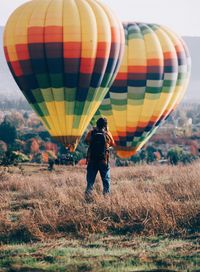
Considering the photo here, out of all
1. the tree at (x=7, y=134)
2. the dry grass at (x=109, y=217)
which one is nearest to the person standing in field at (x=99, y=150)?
the dry grass at (x=109, y=217)

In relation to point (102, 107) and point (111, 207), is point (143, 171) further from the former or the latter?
point (111, 207)

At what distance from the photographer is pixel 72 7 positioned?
53.2 feet

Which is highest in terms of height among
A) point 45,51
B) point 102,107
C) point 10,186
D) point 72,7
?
point 72,7

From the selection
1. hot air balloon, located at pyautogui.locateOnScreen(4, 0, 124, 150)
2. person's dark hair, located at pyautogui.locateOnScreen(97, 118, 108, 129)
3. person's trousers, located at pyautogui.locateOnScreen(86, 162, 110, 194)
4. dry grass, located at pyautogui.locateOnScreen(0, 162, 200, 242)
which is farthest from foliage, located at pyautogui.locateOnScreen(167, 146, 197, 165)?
dry grass, located at pyautogui.locateOnScreen(0, 162, 200, 242)

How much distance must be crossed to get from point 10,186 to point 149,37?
30.6ft

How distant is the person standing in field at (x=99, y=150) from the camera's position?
1047 cm

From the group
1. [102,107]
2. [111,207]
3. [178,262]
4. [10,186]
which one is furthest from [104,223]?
[102,107]

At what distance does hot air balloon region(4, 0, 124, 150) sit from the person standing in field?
566 centimetres

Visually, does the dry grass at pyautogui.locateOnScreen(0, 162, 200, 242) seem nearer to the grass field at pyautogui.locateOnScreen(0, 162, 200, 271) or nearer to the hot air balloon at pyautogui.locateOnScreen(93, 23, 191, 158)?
the grass field at pyautogui.locateOnScreen(0, 162, 200, 271)

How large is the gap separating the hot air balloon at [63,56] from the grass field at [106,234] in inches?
252

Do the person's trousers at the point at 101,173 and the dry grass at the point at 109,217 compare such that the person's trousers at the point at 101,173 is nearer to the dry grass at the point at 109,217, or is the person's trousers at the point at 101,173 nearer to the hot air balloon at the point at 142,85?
the dry grass at the point at 109,217

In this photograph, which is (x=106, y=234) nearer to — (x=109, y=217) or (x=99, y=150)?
(x=109, y=217)

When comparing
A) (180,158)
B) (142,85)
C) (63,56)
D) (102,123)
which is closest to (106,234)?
(102,123)

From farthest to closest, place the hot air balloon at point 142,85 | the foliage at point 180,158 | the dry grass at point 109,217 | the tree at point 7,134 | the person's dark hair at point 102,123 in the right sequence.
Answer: the tree at point 7,134 → the foliage at point 180,158 → the hot air balloon at point 142,85 → the person's dark hair at point 102,123 → the dry grass at point 109,217
